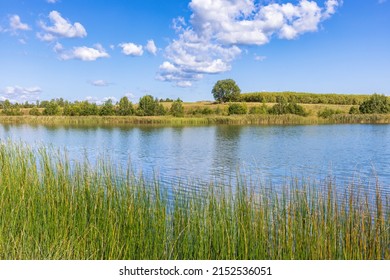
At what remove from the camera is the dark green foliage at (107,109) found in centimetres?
5878

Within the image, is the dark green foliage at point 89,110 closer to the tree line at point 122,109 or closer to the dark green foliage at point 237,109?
the tree line at point 122,109

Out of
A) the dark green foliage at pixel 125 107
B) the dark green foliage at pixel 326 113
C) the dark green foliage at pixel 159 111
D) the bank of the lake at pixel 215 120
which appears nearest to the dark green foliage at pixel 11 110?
the bank of the lake at pixel 215 120

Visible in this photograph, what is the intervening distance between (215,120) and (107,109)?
1755 cm

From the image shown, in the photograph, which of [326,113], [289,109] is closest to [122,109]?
[289,109]

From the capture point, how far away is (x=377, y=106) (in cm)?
5756

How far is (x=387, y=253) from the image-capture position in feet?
14.4

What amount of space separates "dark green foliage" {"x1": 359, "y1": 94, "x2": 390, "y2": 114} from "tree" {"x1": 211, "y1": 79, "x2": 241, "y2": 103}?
2625 cm

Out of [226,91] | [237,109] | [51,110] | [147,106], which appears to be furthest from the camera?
[226,91]

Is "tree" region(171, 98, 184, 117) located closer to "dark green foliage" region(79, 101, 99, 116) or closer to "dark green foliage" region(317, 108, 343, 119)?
"dark green foliage" region(79, 101, 99, 116)

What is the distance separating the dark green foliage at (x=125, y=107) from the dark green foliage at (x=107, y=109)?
1.13 m

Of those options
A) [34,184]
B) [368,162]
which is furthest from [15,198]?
[368,162]

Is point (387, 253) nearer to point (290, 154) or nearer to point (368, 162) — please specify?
point (368, 162)

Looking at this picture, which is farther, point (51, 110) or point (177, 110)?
point (51, 110)

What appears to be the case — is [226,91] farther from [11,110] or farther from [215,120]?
[11,110]
